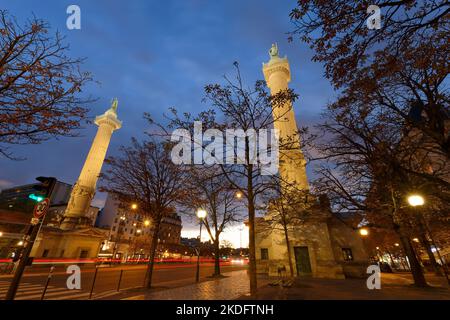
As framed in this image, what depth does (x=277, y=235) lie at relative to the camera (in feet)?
82.3

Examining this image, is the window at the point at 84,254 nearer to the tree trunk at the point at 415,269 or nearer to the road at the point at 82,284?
the road at the point at 82,284

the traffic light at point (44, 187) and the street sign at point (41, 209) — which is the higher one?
the traffic light at point (44, 187)

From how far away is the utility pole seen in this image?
5.68 m

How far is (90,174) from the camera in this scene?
4597cm

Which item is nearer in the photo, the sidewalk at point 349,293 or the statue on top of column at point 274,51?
the sidewalk at point 349,293

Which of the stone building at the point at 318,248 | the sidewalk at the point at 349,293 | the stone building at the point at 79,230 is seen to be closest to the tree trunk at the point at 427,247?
the sidewalk at the point at 349,293

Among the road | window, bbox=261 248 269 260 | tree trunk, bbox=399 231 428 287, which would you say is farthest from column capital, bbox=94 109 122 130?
tree trunk, bbox=399 231 428 287

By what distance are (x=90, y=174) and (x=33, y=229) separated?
46784mm

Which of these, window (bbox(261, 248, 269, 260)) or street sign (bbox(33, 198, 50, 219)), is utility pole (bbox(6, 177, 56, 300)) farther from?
window (bbox(261, 248, 269, 260))

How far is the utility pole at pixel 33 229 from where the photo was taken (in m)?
5.68

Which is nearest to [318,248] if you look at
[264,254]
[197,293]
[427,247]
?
[264,254]

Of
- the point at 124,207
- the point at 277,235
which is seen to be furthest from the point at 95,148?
the point at 277,235

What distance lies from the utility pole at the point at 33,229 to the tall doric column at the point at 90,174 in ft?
93.0
